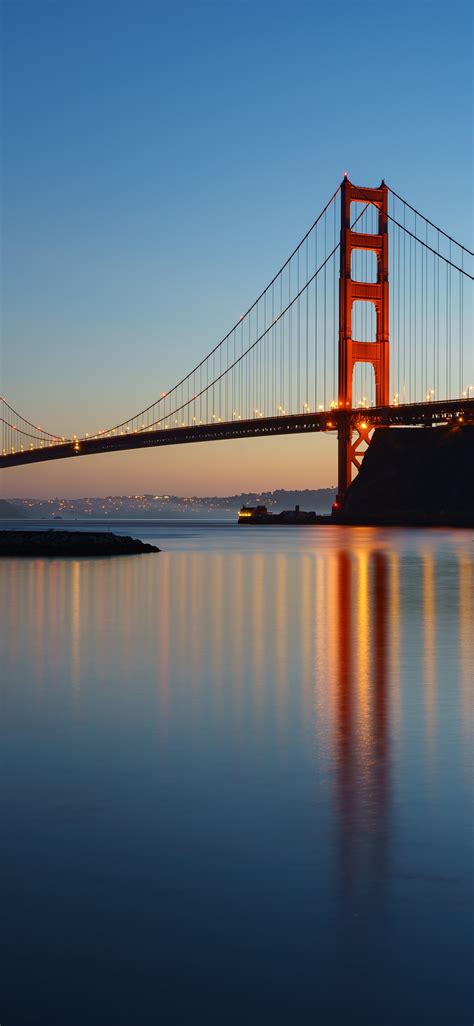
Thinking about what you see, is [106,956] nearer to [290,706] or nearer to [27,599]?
[290,706]

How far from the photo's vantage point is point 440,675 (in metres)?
9.98

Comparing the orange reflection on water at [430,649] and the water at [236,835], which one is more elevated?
the water at [236,835]

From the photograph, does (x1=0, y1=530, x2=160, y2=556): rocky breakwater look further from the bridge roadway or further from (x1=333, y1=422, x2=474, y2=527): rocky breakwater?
(x1=333, y1=422, x2=474, y2=527): rocky breakwater

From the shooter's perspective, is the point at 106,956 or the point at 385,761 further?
the point at 385,761

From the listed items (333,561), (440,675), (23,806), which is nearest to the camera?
(23,806)

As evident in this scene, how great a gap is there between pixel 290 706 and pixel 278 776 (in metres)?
2.36

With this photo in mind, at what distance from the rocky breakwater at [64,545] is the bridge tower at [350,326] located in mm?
35024

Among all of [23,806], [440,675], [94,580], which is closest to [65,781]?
[23,806]

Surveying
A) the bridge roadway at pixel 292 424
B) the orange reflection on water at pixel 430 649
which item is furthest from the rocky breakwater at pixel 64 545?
the bridge roadway at pixel 292 424

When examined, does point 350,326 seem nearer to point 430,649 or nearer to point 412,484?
point 412,484

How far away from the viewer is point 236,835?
4.87 m

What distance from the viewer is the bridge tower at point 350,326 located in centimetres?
7075

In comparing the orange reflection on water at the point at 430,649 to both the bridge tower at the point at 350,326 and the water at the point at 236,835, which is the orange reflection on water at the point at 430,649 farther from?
the bridge tower at the point at 350,326

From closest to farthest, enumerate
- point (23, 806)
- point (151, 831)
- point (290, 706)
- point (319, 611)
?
point (151, 831) → point (23, 806) → point (290, 706) → point (319, 611)
